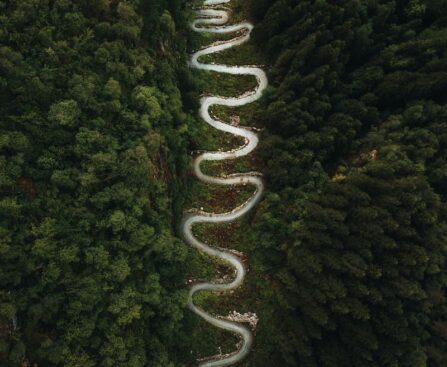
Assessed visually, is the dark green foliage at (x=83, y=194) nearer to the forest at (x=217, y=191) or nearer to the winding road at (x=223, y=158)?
the forest at (x=217, y=191)

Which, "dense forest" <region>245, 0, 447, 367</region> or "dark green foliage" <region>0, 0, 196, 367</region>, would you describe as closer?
"dark green foliage" <region>0, 0, 196, 367</region>

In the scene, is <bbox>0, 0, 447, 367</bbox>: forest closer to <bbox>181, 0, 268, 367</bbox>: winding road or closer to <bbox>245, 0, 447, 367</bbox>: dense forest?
<bbox>245, 0, 447, 367</bbox>: dense forest

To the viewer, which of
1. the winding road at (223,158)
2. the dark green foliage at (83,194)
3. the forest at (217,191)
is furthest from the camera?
the winding road at (223,158)

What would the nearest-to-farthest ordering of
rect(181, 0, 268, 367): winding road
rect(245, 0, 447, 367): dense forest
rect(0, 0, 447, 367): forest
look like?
rect(0, 0, 447, 367): forest
rect(245, 0, 447, 367): dense forest
rect(181, 0, 268, 367): winding road

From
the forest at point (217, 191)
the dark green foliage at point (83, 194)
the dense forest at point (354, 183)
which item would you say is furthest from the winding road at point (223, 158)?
the dark green foliage at point (83, 194)

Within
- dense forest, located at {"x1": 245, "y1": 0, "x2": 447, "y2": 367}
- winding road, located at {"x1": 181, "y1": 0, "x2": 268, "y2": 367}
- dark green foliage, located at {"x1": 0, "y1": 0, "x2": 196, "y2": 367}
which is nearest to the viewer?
dark green foliage, located at {"x1": 0, "y1": 0, "x2": 196, "y2": 367}

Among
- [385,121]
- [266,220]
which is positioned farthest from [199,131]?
[385,121]

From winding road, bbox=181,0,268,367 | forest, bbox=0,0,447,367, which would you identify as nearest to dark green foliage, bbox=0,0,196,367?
forest, bbox=0,0,447,367
